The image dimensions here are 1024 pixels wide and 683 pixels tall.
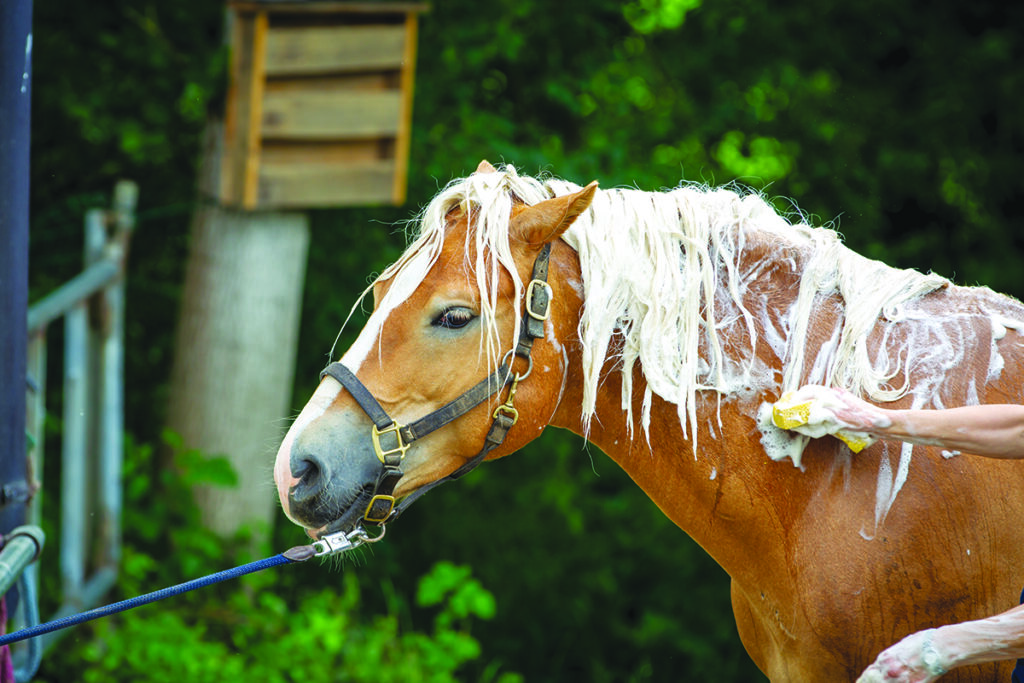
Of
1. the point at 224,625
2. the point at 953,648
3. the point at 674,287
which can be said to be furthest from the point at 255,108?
the point at 953,648

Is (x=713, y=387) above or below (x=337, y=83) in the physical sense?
below

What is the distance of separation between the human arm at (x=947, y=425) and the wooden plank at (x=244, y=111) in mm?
3462

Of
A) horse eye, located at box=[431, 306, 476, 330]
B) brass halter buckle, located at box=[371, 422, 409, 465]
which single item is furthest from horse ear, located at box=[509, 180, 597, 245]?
brass halter buckle, located at box=[371, 422, 409, 465]

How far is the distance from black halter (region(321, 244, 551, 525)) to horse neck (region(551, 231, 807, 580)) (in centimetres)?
8

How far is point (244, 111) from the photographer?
4.38 metres

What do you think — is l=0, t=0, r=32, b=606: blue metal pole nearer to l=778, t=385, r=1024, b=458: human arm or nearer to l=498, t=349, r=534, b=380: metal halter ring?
l=498, t=349, r=534, b=380: metal halter ring

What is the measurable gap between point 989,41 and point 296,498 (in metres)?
6.14

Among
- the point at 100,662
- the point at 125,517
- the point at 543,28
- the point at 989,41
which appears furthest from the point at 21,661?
the point at 989,41

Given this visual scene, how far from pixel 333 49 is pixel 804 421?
3545 millimetres

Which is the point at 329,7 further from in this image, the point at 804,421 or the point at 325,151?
the point at 804,421

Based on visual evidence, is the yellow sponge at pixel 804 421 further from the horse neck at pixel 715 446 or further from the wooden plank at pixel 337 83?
the wooden plank at pixel 337 83

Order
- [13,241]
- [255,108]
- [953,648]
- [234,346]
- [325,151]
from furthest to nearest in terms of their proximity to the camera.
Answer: [234,346], [325,151], [255,108], [13,241], [953,648]

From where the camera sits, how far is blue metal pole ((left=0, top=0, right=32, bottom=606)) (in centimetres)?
220

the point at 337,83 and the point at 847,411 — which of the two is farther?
the point at 337,83
